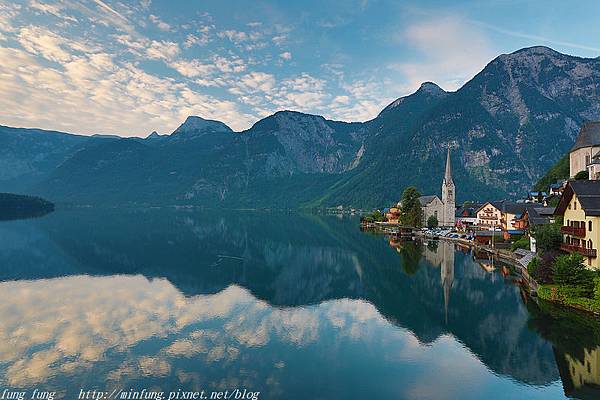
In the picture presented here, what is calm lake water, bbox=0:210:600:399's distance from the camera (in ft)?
94.2

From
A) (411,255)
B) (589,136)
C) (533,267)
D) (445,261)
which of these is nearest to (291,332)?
(533,267)

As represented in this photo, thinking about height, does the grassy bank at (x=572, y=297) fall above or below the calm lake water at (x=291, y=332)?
above

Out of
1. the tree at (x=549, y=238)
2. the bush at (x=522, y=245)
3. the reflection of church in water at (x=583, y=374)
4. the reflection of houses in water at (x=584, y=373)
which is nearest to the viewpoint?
the reflection of church in water at (x=583, y=374)

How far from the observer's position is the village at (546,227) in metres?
45.1

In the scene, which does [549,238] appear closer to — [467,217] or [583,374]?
[583,374]

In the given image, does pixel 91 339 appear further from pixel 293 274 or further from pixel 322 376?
pixel 293 274

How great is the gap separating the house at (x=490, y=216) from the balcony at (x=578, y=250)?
6932 cm

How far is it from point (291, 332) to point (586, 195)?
126ft

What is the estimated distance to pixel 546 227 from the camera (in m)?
59.2

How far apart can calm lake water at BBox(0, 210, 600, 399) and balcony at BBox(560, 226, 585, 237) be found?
10367 millimetres

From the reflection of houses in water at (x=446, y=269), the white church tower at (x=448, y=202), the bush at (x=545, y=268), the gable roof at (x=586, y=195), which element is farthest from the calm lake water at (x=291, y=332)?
the white church tower at (x=448, y=202)

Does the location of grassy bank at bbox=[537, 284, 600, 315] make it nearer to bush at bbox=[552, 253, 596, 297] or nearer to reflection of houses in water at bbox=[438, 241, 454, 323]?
bush at bbox=[552, 253, 596, 297]

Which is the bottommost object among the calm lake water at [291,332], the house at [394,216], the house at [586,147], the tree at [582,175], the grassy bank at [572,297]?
the calm lake water at [291,332]

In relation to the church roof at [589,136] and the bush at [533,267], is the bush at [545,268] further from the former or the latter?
the church roof at [589,136]
